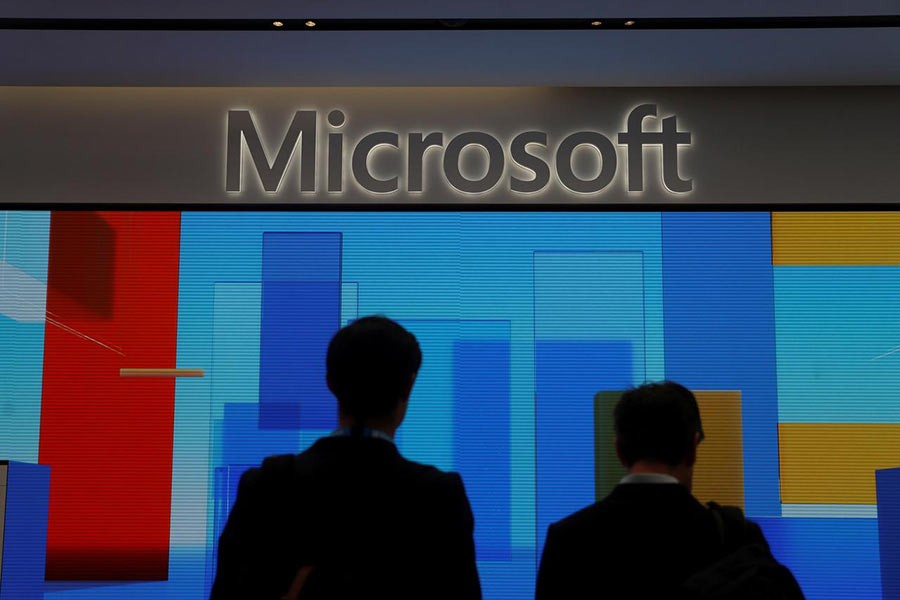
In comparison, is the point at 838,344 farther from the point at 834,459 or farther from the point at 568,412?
the point at 568,412

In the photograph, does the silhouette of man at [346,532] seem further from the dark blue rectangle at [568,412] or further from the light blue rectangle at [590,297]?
the light blue rectangle at [590,297]

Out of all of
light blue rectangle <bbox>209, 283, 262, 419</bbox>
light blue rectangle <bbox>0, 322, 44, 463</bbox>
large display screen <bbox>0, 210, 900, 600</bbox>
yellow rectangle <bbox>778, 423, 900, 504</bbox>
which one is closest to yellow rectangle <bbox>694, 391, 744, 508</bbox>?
large display screen <bbox>0, 210, 900, 600</bbox>

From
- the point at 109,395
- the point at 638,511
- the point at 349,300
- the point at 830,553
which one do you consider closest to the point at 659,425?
the point at 638,511

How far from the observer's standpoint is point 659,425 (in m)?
2.05

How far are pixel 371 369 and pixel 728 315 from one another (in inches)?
129

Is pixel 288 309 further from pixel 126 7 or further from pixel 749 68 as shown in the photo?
pixel 749 68

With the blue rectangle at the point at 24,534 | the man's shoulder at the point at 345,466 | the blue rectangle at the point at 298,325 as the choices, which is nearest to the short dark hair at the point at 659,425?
the man's shoulder at the point at 345,466

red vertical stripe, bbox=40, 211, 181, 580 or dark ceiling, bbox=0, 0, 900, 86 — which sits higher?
dark ceiling, bbox=0, 0, 900, 86

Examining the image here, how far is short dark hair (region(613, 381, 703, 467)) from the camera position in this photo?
80.7 inches

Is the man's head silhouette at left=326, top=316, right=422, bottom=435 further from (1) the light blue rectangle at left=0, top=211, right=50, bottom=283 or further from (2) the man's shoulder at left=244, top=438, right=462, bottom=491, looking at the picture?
(1) the light blue rectangle at left=0, top=211, right=50, bottom=283

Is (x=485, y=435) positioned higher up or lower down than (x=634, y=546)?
higher up

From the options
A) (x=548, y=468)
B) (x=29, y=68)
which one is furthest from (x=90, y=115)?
(x=548, y=468)

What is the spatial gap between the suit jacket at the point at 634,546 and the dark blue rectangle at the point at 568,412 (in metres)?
2.65

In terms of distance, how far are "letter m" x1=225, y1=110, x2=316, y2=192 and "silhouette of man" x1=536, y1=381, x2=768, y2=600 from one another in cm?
313
